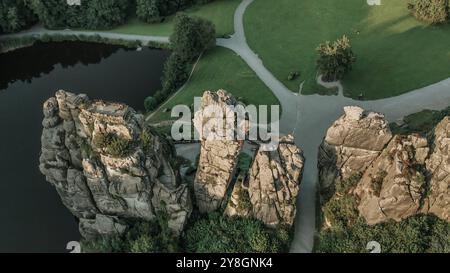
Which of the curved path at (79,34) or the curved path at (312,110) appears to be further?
the curved path at (79,34)

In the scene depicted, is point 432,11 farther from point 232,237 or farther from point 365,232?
point 232,237

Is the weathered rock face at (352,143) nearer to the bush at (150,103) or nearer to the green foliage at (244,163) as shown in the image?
the green foliage at (244,163)

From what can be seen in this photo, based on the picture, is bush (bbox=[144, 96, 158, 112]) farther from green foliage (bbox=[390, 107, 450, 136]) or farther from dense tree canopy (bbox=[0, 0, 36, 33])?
green foliage (bbox=[390, 107, 450, 136])

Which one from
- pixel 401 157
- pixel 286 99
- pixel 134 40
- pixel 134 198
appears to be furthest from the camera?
pixel 134 40

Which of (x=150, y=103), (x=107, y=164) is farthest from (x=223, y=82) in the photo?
(x=107, y=164)

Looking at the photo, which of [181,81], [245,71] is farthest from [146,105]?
[245,71]

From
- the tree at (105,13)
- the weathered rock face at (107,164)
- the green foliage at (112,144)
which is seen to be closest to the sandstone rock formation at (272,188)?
the weathered rock face at (107,164)

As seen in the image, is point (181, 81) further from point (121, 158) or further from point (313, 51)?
point (121, 158)
